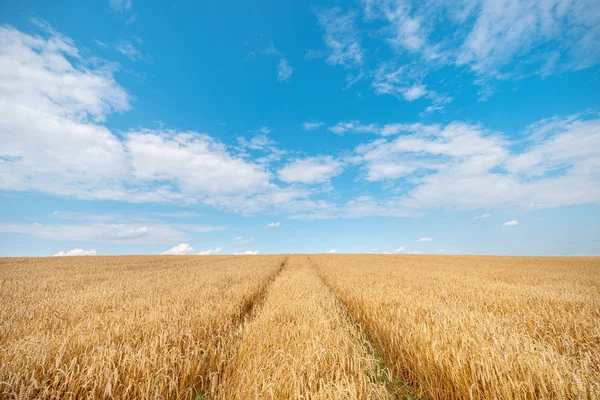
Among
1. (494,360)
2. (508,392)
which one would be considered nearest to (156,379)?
(508,392)

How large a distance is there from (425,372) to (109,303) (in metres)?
7.93

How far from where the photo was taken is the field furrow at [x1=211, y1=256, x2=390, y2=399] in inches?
108

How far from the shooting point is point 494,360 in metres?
3.14

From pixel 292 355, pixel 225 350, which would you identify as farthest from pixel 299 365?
pixel 225 350

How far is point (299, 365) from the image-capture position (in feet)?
10.8

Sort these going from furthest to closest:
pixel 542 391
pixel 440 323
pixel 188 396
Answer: pixel 440 323, pixel 188 396, pixel 542 391

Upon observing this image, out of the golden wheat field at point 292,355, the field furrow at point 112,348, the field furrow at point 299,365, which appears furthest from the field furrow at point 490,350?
the field furrow at point 112,348

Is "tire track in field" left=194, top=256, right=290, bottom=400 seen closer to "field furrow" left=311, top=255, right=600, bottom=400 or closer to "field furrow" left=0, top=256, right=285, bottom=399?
"field furrow" left=0, top=256, right=285, bottom=399

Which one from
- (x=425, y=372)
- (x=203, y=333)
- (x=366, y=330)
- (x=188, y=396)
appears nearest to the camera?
(x=188, y=396)

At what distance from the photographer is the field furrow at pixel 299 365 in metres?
2.75

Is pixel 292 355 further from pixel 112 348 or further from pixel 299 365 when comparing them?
pixel 112 348

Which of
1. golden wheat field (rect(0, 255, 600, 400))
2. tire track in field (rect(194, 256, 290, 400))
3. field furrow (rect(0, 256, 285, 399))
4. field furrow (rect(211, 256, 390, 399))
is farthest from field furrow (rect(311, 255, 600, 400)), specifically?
field furrow (rect(0, 256, 285, 399))

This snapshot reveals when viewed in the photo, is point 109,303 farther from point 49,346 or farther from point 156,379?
point 156,379

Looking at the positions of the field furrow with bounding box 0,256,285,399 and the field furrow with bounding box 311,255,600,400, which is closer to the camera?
the field furrow with bounding box 311,255,600,400
